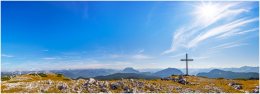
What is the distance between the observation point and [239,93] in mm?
73875

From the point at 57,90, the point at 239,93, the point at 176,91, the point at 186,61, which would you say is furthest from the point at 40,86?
the point at 186,61

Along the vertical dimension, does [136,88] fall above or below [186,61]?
below

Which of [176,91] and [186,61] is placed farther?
[186,61]

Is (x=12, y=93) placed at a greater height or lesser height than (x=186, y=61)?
lesser

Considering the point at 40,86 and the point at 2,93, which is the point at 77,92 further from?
the point at 2,93

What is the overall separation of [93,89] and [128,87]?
8.66m

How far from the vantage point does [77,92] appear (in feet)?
222

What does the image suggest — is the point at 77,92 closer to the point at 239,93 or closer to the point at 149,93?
the point at 149,93

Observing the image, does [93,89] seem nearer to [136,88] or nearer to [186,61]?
[136,88]

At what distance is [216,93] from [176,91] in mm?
9514

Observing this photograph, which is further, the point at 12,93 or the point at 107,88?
the point at 107,88

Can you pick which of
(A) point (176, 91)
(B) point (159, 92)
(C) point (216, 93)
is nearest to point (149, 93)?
(B) point (159, 92)

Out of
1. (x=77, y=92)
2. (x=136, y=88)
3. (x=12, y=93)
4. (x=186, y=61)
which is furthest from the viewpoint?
(x=186, y=61)

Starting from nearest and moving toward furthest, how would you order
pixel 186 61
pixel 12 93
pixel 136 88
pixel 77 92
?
pixel 12 93
pixel 77 92
pixel 136 88
pixel 186 61
